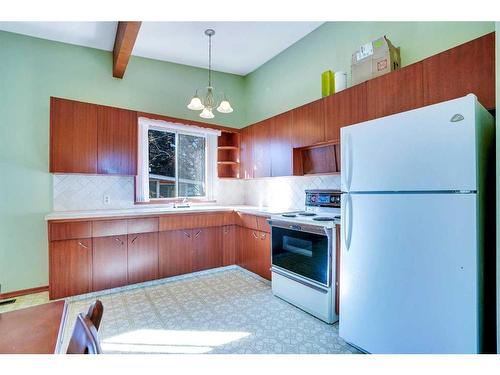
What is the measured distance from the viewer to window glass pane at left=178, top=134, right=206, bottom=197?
13.7ft

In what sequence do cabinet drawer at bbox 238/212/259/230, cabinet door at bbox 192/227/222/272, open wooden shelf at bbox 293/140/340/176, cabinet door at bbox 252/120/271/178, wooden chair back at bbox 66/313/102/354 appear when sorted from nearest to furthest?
wooden chair back at bbox 66/313/102/354 → open wooden shelf at bbox 293/140/340/176 → cabinet drawer at bbox 238/212/259/230 → cabinet door at bbox 192/227/222/272 → cabinet door at bbox 252/120/271/178

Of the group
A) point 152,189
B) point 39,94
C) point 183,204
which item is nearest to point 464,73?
point 183,204

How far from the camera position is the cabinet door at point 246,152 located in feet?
13.2

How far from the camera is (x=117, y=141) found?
3191 mm

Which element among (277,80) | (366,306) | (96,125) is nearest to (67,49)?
(96,125)

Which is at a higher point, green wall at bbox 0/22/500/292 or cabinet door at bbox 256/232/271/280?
green wall at bbox 0/22/500/292

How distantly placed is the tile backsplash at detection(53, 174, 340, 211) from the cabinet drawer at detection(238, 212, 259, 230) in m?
0.60

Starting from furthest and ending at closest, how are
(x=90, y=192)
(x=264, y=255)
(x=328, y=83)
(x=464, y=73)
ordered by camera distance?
(x=90, y=192) < (x=264, y=255) < (x=328, y=83) < (x=464, y=73)

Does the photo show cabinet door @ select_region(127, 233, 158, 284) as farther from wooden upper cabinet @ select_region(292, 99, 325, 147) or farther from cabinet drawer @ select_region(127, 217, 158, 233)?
wooden upper cabinet @ select_region(292, 99, 325, 147)

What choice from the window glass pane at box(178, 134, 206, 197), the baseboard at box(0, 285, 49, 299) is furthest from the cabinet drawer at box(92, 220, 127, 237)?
the window glass pane at box(178, 134, 206, 197)

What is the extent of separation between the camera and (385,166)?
1677 millimetres

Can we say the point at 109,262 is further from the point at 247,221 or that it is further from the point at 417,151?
the point at 417,151

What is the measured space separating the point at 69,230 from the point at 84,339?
251 centimetres

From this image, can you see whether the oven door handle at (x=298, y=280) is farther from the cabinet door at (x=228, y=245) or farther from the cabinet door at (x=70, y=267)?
the cabinet door at (x=70, y=267)
